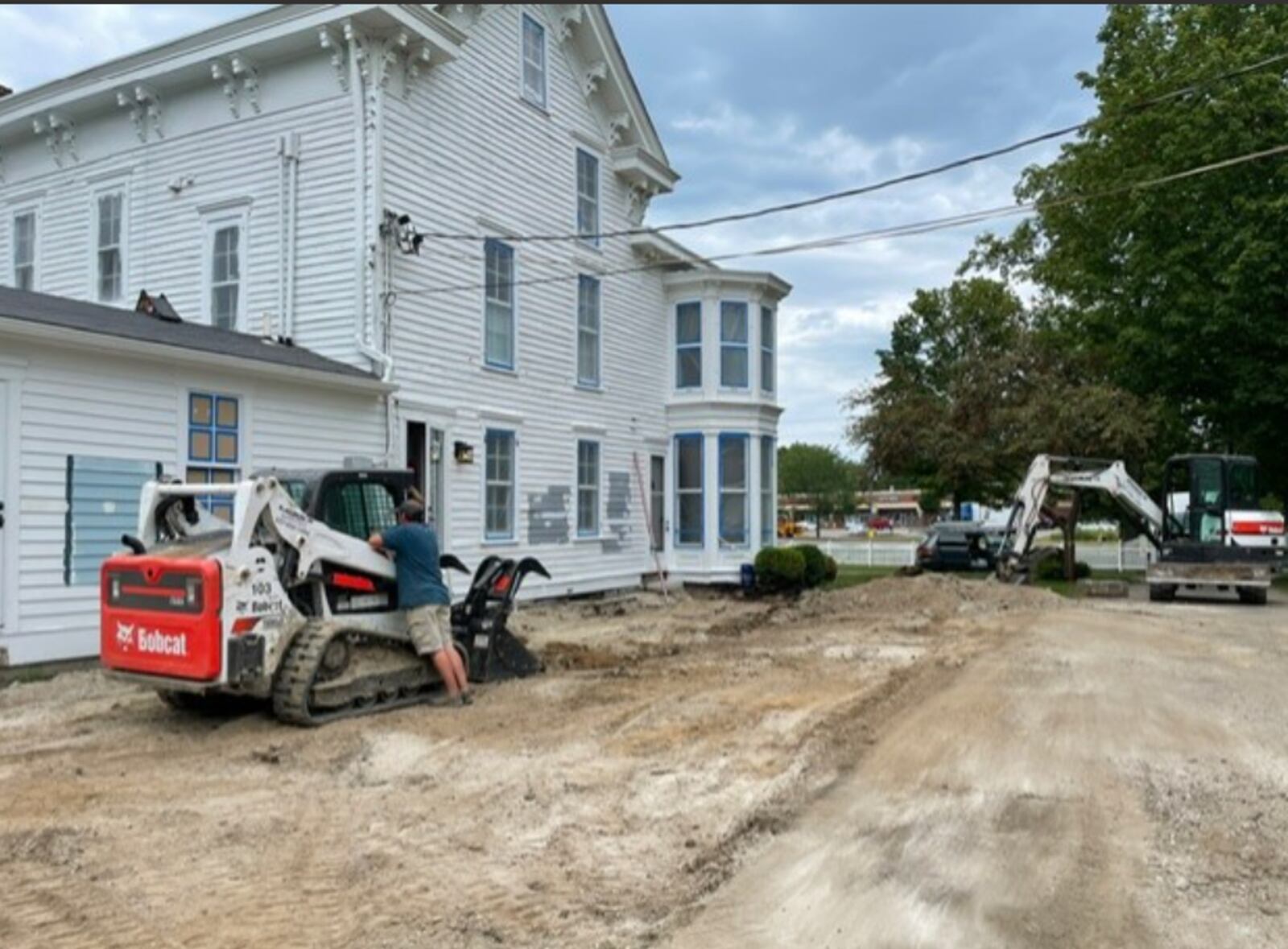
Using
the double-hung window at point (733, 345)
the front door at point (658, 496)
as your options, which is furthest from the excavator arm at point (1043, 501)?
the front door at point (658, 496)

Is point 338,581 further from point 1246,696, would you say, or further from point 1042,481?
point 1042,481

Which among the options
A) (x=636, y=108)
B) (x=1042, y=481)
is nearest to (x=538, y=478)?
(x=636, y=108)

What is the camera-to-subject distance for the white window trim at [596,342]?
19.3 meters

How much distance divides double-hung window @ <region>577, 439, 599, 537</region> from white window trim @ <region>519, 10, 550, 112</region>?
20.6 ft

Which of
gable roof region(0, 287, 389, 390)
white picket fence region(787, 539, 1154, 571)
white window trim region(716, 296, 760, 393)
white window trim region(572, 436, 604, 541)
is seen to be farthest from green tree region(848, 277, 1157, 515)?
gable roof region(0, 287, 389, 390)

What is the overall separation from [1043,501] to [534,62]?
1420 cm

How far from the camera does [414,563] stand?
344 inches

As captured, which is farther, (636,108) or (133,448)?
(636,108)

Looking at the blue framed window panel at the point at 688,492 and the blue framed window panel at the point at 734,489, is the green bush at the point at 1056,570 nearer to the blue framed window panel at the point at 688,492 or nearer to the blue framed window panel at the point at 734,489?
the blue framed window panel at the point at 734,489

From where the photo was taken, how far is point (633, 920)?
441 centimetres

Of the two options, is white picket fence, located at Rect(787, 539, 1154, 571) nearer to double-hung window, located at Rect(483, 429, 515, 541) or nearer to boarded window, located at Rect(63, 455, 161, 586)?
double-hung window, located at Rect(483, 429, 515, 541)

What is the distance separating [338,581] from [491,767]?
2564mm

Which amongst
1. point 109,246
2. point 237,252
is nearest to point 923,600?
point 237,252

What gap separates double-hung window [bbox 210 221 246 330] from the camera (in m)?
15.4
